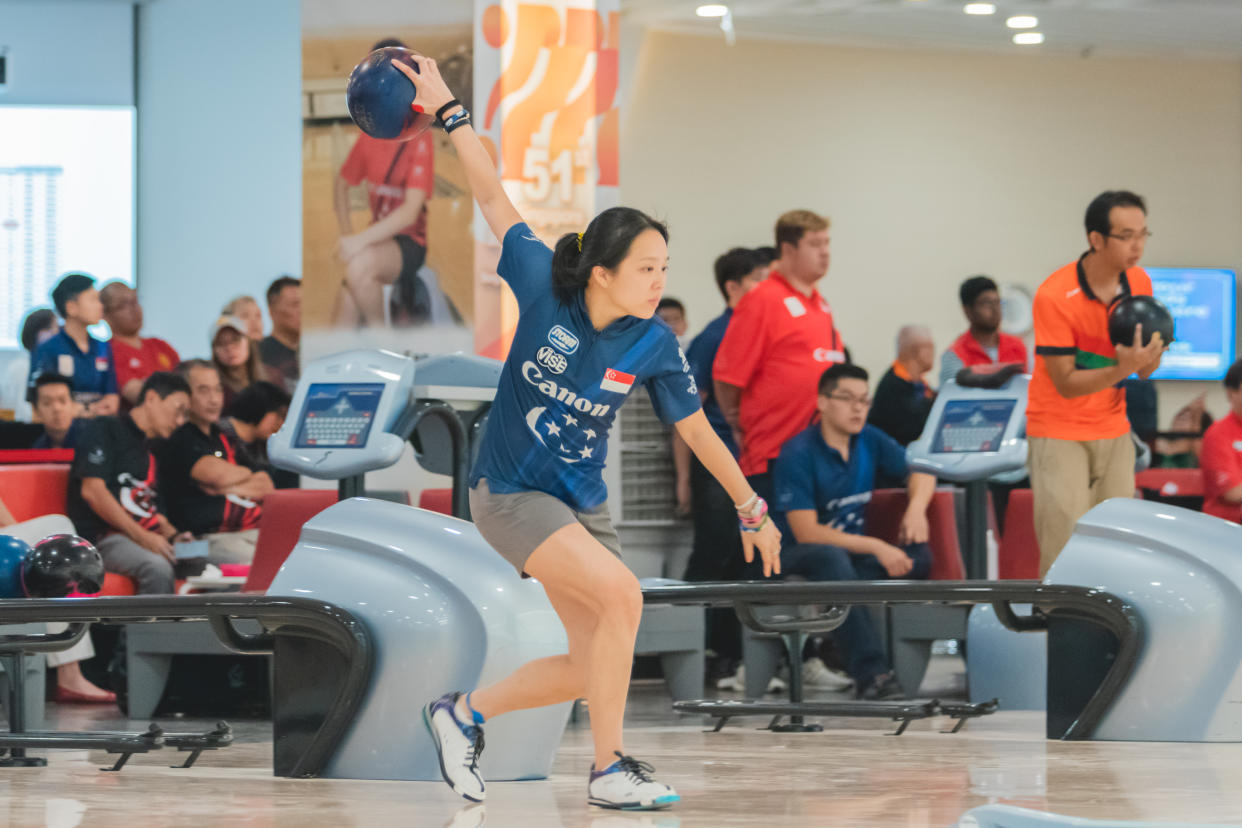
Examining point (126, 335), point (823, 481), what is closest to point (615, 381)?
point (823, 481)

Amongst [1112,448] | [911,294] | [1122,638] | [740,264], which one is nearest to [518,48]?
[740,264]

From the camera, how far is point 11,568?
4320mm

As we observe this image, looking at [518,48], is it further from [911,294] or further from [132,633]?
[911,294]

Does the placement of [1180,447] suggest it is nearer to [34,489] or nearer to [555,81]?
[555,81]

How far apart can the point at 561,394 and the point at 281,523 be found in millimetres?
2747

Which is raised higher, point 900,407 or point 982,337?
point 982,337

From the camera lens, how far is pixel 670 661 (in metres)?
5.67

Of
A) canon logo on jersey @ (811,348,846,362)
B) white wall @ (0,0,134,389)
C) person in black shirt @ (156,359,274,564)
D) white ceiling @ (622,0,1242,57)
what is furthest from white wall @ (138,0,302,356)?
canon logo on jersey @ (811,348,846,362)

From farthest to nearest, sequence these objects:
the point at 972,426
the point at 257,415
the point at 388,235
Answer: the point at 257,415, the point at 388,235, the point at 972,426

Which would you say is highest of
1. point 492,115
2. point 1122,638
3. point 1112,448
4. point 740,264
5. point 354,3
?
point 354,3

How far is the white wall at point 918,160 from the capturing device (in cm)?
1132

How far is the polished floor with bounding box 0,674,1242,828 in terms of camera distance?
3061 mm

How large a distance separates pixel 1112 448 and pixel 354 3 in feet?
11.1

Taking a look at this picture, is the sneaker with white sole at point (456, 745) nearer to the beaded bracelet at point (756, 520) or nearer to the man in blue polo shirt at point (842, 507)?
the beaded bracelet at point (756, 520)
